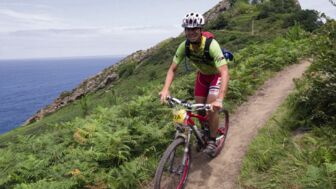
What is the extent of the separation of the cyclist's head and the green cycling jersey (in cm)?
28

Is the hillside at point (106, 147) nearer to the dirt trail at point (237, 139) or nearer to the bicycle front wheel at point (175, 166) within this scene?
the dirt trail at point (237, 139)

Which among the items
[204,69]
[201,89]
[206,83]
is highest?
[204,69]

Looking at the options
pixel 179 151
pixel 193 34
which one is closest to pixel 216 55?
pixel 193 34

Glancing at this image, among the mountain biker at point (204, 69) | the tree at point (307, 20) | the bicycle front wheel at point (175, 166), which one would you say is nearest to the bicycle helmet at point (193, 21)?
the mountain biker at point (204, 69)

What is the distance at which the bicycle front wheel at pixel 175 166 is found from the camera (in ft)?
19.1

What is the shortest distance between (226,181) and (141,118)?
3536mm

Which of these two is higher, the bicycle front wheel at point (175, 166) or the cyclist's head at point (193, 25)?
the cyclist's head at point (193, 25)

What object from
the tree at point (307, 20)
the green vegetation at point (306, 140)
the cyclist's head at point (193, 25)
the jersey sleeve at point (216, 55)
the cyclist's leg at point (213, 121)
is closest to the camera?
the green vegetation at point (306, 140)

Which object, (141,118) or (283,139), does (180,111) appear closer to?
(283,139)

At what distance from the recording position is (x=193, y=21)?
6.00m

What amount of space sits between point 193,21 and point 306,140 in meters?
3.19

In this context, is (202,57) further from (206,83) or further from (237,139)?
(237,139)

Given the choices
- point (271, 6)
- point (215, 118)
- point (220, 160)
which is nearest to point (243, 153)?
point (220, 160)

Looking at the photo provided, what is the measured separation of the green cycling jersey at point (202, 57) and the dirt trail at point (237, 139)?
1.95 metres
